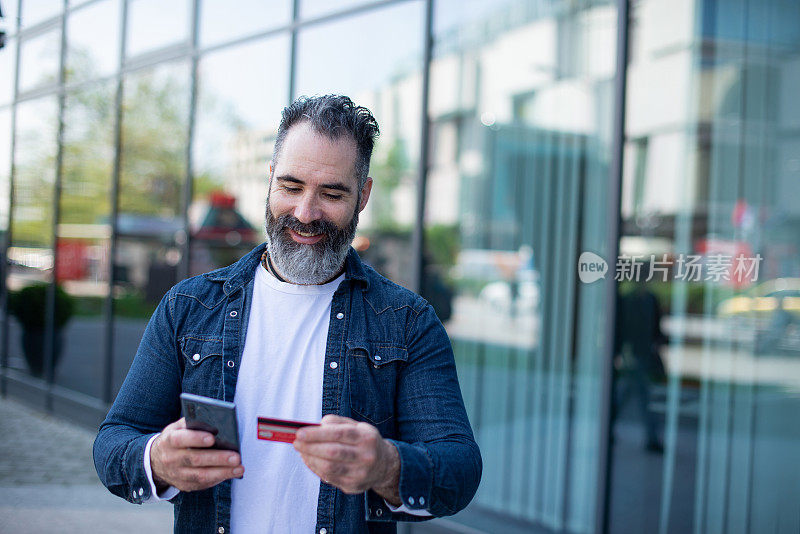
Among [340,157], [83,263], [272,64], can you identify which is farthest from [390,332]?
[83,263]

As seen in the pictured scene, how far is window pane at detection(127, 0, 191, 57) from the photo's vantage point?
6.87 metres

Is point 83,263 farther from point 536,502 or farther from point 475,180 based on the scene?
point 536,502

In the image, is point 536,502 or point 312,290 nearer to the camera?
point 312,290

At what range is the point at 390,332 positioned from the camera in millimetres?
1782

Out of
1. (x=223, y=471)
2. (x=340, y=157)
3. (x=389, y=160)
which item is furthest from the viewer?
(x=389, y=160)

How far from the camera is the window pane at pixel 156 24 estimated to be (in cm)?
687

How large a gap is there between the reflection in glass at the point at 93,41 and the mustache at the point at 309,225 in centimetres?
655

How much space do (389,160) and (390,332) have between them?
3973 mm

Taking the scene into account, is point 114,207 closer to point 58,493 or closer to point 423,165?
point 58,493

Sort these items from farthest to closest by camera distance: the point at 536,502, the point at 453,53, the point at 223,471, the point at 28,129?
the point at 28,129, the point at 453,53, the point at 536,502, the point at 223,471

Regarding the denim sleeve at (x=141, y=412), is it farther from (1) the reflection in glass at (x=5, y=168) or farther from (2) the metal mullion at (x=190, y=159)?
(1) the reflection in glass at (x=5, y=168)

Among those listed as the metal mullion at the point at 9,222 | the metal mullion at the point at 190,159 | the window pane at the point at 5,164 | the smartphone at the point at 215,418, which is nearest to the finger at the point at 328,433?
the smartphone at the point at 215,418

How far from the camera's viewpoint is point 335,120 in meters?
1.72

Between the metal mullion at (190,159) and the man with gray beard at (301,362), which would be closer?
the man with gray beard at (301,362)
